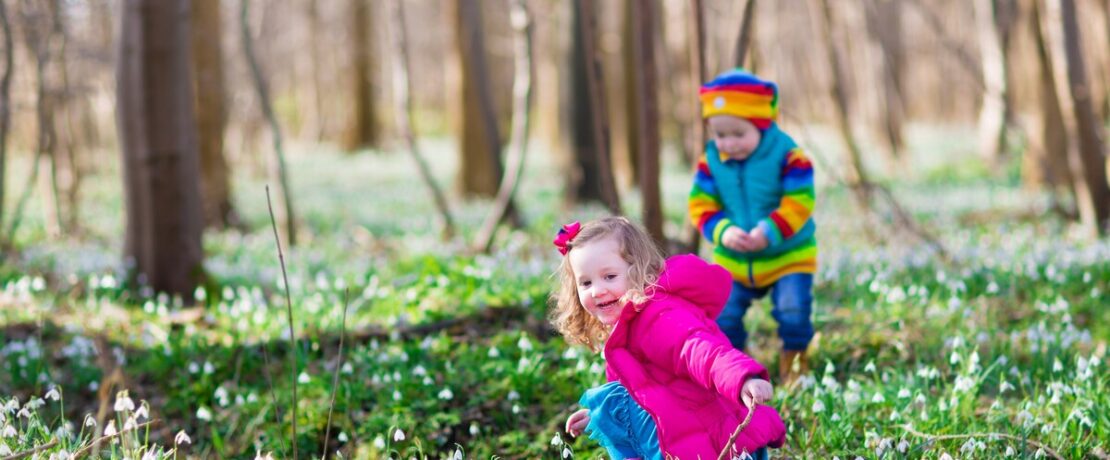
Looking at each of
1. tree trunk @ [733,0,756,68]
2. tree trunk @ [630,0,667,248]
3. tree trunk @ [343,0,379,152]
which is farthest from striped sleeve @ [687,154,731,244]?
tree trunk @ [343,0,379,152]

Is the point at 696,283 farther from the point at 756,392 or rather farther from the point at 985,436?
the point at 985,436

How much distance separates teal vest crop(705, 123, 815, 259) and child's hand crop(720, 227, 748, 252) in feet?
0.57

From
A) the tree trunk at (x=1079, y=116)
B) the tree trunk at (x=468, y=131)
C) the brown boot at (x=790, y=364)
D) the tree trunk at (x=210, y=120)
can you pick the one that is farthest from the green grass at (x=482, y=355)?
the tree trunk at (x=468, y=131)

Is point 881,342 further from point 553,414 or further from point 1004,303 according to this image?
point 553,414

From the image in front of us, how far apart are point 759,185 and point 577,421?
169 centimetres

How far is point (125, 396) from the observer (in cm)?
326

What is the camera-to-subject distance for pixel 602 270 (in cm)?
316

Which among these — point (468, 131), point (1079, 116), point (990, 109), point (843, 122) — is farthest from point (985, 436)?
point (990, 109)

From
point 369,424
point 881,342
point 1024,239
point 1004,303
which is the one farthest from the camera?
point 1024,239

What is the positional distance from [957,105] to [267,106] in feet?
136

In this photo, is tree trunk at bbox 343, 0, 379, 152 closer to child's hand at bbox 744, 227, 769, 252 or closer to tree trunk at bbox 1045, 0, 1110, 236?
tree trunk at bbox 1045, 0, 1110, 236

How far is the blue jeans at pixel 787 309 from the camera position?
4574mm

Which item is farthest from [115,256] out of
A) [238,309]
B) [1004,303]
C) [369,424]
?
[1004,303]

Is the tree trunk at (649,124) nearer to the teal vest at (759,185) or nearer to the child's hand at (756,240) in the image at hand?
the teal vest at (759,185)
